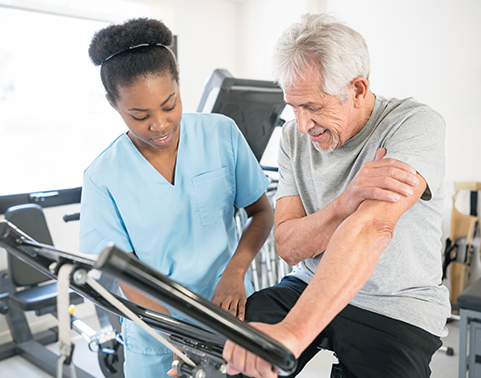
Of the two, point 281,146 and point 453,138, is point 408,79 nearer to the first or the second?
point 453,138

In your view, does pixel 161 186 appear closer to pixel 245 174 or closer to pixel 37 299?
pixel 245 174

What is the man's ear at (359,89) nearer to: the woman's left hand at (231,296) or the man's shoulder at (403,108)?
the man's shoulder at (403,108)

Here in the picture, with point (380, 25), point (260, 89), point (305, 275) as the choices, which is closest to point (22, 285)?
point (260, 89)

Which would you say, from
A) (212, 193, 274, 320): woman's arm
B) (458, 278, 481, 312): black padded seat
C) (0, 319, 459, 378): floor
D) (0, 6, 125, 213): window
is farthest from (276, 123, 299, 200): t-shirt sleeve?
(0, 6, 125, 213): window

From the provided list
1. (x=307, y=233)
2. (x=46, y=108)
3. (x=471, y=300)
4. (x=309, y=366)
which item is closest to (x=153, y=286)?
(x=307, y=233)

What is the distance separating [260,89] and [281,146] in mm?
802

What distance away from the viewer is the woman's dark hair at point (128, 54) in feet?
3.66

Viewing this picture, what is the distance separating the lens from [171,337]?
2.97 ft

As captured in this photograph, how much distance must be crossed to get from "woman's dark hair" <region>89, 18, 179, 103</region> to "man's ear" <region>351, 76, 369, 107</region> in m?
0.49

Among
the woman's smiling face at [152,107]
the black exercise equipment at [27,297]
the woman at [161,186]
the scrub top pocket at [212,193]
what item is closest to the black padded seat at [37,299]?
the black exercise equipment at [27,297]

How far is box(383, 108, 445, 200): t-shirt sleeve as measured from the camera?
3.33 ft

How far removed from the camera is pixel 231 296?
1195mm

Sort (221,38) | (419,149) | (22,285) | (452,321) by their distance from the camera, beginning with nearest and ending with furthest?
(419,149), (22,285), (452,321), (221,38)

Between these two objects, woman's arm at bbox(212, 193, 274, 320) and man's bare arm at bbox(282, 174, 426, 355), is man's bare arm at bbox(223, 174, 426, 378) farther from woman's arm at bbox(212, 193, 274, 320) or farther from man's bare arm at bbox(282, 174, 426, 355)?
woman's arm at bbox(212, 193, 274, 320)
